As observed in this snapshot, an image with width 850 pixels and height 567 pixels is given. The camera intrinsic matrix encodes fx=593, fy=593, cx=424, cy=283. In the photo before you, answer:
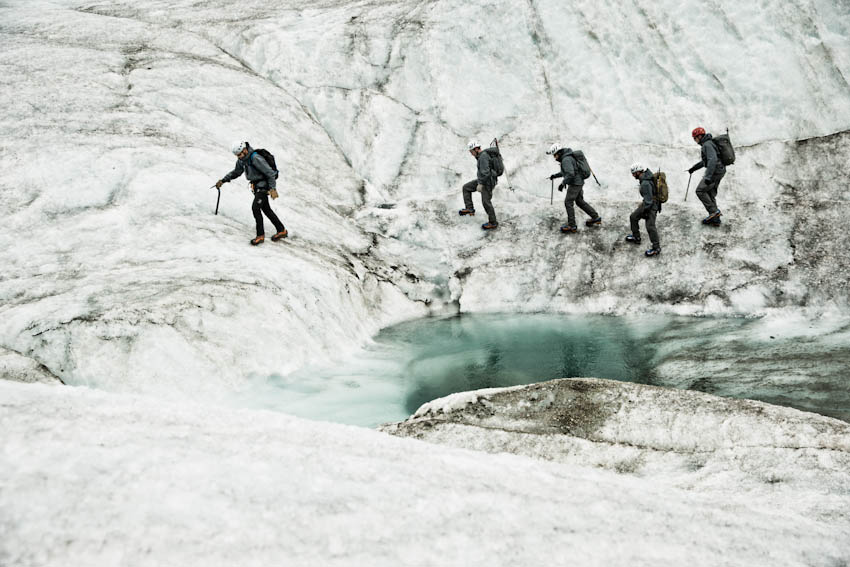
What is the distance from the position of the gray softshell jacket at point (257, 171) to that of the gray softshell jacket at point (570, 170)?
20.2 ft

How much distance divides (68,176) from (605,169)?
11960 millimetres

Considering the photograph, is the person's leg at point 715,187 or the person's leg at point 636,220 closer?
the person's leg at point 715,187

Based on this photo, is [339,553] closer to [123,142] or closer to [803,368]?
[803,368]

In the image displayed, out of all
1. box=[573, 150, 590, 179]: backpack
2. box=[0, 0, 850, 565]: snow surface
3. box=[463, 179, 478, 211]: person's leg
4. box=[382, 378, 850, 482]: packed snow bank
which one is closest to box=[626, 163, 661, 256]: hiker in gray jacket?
box=[0, 0, 850, 565]: snow surface

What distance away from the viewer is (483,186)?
13.6 m

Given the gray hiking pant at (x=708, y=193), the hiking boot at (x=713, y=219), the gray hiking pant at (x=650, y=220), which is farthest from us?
the hiking boot at (x=713, y=219)

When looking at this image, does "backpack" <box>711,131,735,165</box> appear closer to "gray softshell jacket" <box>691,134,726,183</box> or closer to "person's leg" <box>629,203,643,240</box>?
"gray softshell jacket" <box>691,134,726,183</box>

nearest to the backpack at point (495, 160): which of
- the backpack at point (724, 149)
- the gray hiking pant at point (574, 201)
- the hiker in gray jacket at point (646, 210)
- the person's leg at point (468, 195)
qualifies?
the person's leg at point (468, 195)

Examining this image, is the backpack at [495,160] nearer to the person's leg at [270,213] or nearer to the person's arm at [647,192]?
the person's arm at [647,192]

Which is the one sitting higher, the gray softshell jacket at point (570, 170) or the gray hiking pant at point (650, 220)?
the gray softshell jacket at point (570, 170)

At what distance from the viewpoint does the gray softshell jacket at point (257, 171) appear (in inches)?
437

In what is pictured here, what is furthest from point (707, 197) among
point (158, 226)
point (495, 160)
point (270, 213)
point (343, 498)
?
point (343, 498)

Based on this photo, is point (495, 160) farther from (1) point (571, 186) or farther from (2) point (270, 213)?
(2) point (270, 213)

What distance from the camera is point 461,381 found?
9969mm
